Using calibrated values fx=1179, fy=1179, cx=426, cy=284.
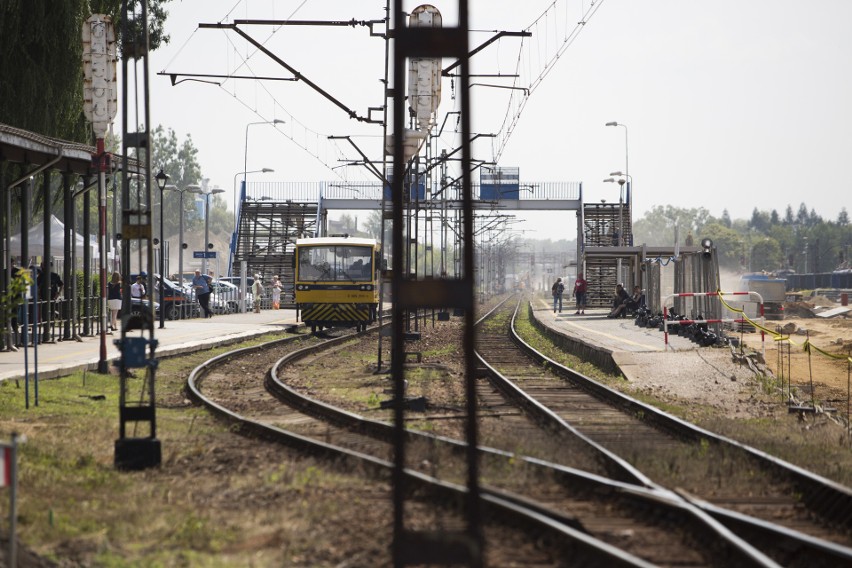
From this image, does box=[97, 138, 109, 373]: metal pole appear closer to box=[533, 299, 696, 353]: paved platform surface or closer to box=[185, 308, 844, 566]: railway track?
box=[185, 308, 844, 566]: railway track

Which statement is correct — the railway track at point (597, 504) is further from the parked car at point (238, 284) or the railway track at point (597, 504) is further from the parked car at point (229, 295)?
the parked car at point (238, 284)

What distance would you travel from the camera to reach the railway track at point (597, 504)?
23.4ft

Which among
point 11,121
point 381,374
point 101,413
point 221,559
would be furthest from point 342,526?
point 11,121

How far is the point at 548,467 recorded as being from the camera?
32.0 feet

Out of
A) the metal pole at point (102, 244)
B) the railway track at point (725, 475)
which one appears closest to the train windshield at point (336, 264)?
the metal pole at point (102, 244)

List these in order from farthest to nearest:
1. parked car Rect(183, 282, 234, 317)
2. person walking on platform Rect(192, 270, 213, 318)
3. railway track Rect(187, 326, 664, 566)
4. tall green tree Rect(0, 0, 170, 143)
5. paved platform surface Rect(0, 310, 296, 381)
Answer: parked car Rect(183, 282, 234, 317), person walking on platform Rect(192, 270, 213, 318), tall green tree Rect(0, 0, 170, 143), paved platform surface Rect(0, 310, 296, 381), railway track Rect(187, 326, 664, 566)

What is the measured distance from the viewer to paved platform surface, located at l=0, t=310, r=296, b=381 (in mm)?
18297

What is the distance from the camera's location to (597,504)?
8.63 meters

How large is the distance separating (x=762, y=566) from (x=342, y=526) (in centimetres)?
272

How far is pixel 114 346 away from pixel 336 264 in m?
20.5

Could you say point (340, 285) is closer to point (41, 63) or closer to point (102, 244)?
point (41, 63)

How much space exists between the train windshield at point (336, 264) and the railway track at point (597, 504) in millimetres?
23281

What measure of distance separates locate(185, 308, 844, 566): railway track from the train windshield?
23.3 meters

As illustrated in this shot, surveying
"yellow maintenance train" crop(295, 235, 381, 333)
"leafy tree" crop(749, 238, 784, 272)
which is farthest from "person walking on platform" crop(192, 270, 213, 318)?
"leafy tree" crop(749, 238, 784, 272)
